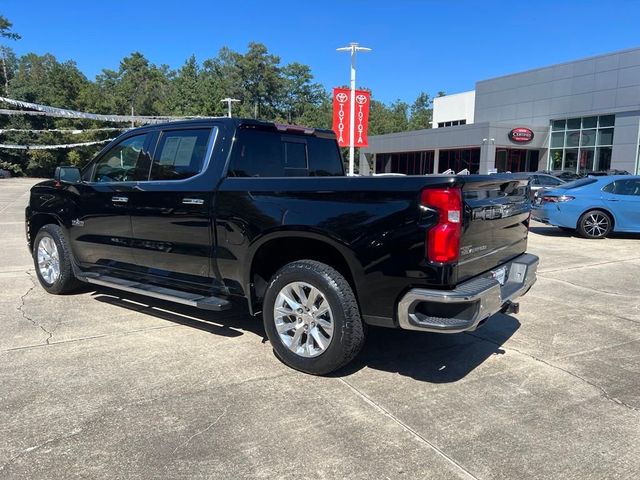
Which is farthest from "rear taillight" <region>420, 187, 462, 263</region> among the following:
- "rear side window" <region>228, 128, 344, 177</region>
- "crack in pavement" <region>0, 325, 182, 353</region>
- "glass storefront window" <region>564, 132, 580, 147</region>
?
"glass storefront window" <region>564, 132, 580, 147</region>

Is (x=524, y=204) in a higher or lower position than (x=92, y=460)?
higher

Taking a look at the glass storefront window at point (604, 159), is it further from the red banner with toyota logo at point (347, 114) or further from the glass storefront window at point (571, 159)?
the red banner with toyota logo at point (347, 114)

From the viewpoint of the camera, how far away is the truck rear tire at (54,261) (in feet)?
19.9

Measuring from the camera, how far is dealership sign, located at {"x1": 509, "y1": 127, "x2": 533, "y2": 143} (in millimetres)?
33125

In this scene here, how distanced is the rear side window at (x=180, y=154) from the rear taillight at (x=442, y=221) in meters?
2.20

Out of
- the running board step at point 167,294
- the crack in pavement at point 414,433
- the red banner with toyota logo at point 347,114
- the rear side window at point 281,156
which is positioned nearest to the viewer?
the crack in pavement at point 414,433

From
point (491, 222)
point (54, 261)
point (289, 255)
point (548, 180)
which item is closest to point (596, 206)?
point (491, 222)

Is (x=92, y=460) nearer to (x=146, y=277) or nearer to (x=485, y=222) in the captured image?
(x=146, y=277)

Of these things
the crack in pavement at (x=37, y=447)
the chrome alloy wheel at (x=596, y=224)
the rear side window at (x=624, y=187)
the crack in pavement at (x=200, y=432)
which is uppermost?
the rear side window at (x=624, y=187)

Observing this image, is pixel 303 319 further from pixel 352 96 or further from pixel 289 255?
pixel 352 96

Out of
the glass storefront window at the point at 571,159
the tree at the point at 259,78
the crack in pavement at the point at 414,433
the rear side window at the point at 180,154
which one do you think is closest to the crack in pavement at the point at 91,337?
the rear side window at the point at 180,154

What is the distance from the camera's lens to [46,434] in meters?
3.13

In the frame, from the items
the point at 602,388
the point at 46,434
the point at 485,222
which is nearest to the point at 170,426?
the point at 46,434

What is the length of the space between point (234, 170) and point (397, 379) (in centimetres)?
220
